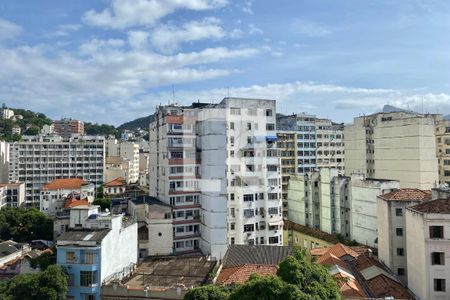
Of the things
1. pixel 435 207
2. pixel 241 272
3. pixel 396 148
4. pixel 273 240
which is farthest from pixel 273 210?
pixel 396 148

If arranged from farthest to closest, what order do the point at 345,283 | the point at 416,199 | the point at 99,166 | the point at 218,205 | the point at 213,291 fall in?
the point at 99,166
the point at 218,205
the point at 416,199
the point at 345,283
the point at 213,291

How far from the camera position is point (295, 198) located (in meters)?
52.2

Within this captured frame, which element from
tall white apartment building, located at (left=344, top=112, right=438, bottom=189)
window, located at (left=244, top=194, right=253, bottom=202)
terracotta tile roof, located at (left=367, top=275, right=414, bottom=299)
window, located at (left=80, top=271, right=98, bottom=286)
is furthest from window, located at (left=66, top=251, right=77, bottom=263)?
tall white apartment building, located at (left=344, top=112, right=438, bottom=189)

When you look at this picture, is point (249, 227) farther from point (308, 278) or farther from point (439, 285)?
point (308, 278)

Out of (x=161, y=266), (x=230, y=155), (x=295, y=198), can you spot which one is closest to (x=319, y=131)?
(x=295, y=198)

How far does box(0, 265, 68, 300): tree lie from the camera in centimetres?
2177

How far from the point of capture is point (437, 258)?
73.3 ft

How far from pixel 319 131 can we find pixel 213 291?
4810 cm

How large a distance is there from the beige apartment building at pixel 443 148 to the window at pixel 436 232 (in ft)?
112

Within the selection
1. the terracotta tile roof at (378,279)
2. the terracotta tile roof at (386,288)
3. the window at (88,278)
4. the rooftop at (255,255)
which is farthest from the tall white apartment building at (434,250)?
the window at (88,278)

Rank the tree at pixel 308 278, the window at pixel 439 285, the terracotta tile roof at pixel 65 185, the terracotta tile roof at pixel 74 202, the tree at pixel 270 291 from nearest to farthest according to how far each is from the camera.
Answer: the tree at pixel 270 291 < the tree at pixel 308 278 < the window at pixel 439 285 < the terracotta tile roof at pixel 74 202 < the terracotta tile roof at pixel 65 185

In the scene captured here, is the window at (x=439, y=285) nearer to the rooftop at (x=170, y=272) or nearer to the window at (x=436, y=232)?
the window at (x=436, y=232)

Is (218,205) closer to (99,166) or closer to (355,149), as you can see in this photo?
(355,149)

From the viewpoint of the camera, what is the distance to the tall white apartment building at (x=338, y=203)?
124 feet
